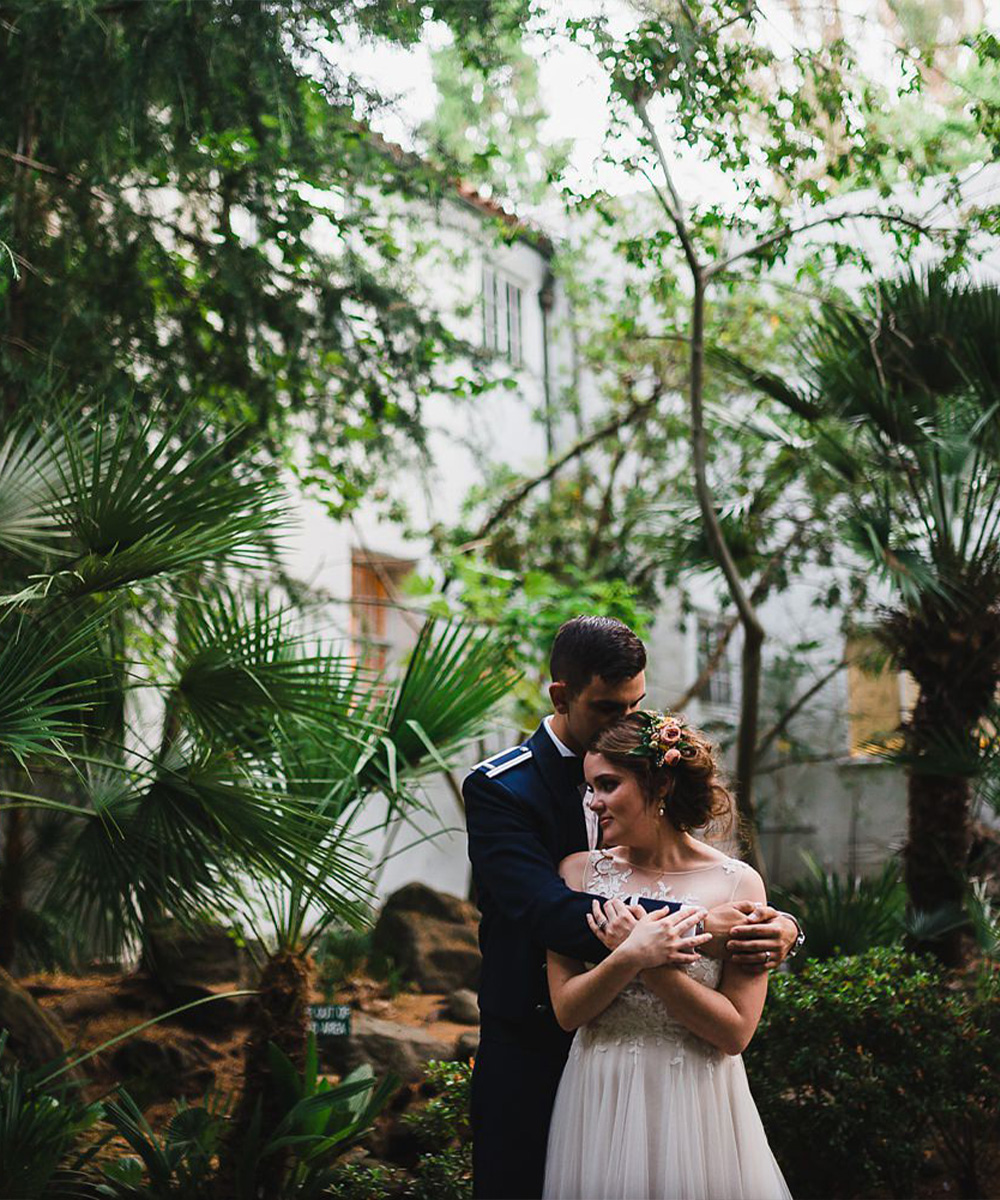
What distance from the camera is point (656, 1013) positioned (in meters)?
3.05

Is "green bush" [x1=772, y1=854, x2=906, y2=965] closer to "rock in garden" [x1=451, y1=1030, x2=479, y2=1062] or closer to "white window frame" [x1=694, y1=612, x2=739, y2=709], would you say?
"rock in garden" [x1=451, y1=1030, x2=479, y2=1062]

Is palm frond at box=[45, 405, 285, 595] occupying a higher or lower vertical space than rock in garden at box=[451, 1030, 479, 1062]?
higher

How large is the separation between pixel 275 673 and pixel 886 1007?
2858 mm

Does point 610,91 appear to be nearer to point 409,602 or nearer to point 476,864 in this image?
point 476,864

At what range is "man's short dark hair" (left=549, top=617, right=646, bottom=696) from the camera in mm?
3215

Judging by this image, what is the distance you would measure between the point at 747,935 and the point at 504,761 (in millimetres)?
777

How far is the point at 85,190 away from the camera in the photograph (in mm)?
7117

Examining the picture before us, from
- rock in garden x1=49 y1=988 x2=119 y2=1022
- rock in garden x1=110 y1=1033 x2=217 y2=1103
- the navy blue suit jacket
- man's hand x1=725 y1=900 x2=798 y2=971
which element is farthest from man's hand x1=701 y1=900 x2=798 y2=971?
rock in garden x1=49 y1=988 x2=119 y2=1022

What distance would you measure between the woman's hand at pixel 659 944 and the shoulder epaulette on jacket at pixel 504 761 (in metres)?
0.58

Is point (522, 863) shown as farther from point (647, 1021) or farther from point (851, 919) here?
point (851, 919)

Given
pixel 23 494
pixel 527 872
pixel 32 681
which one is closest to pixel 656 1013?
pixel 527 872

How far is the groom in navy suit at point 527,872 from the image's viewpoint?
3.21 metres

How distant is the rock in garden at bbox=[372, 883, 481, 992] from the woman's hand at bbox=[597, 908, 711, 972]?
6943 mm

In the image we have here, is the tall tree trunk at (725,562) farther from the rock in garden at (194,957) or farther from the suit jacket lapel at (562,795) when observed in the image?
the rock in garden at (194,957)
